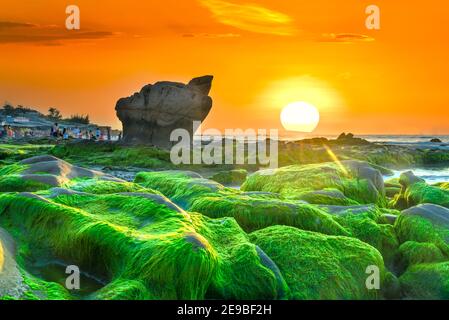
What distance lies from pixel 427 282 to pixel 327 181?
5994mm

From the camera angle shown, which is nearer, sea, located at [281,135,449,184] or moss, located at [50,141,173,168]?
sea, located at [281,135,449,184]

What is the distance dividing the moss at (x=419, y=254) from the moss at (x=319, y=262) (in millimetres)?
1127

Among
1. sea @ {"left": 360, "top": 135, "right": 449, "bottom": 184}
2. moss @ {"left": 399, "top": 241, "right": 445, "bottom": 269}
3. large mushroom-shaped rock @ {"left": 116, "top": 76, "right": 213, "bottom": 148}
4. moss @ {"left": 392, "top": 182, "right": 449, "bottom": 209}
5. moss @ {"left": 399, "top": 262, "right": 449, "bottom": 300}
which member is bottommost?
sea @ {"left": 360, "top": 135, "right": 449, "bottom": 184}

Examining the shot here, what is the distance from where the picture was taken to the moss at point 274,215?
9383mm

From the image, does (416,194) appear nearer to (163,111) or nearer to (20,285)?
(20,285)

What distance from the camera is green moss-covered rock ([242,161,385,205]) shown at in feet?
45.5

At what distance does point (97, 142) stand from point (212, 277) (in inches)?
1375

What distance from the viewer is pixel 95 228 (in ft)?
23.3

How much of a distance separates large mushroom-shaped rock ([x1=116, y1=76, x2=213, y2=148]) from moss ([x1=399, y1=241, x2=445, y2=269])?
45153 mm

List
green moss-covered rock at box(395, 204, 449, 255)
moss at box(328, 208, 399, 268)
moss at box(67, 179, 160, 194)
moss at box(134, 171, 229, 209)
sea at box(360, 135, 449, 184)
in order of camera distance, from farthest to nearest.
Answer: sea at box(360, 135, 449, 184)
moss at box(134, 171, 229, 209)
moss at box(67, 179, 160, 194)
moss at box(328, 208, 399, 268)
green moss-covered rock at box(395, 204, 449, 255)

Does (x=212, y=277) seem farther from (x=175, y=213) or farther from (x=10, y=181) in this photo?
(x=10, y=181)

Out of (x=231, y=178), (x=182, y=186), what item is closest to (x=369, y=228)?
(x=182, y=186)

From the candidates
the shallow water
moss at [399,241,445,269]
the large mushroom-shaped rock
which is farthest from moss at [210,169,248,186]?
the large mushroom-shaped rock
